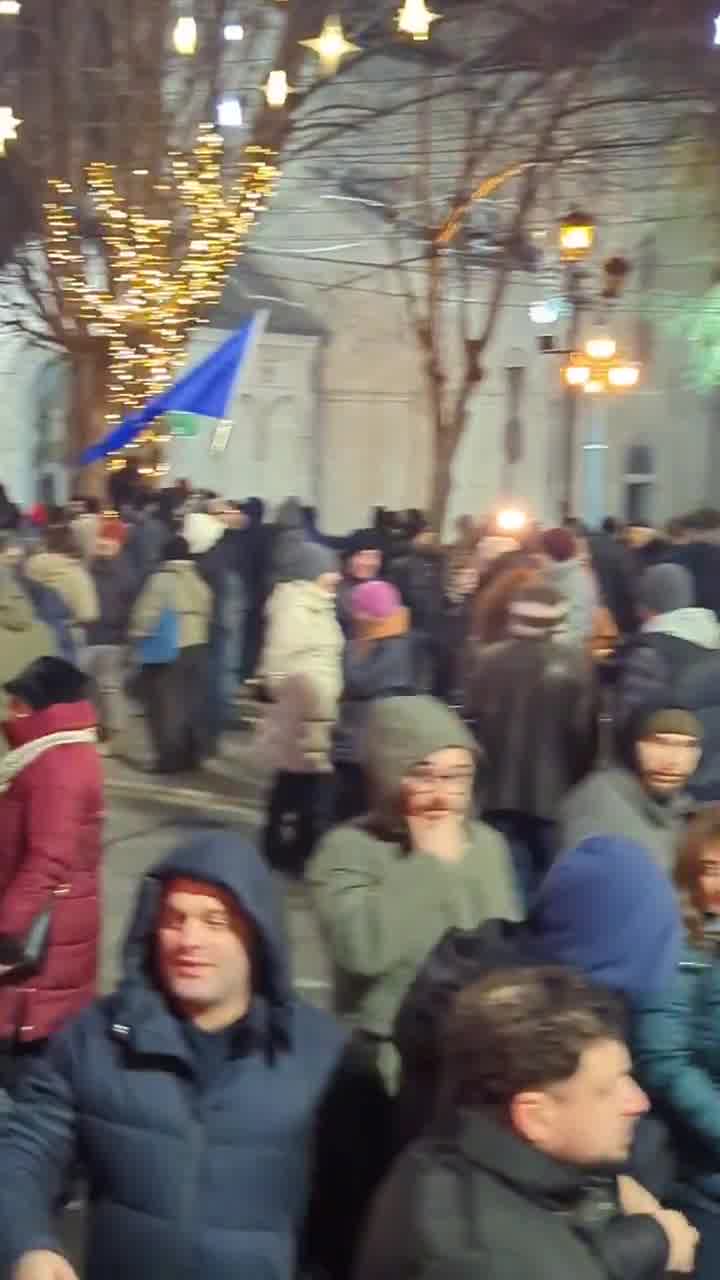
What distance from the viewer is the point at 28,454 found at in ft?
107

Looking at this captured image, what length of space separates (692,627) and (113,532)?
7.83 m

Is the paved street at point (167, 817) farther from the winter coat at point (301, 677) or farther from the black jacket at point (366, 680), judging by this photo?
the black jacket at point (366, 680)

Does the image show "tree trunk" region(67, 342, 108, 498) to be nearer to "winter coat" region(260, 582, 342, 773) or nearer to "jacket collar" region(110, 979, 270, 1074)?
"winter coat" region(260, 582, 342, 773)

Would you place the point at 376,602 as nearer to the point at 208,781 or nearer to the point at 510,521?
the point at 208,781

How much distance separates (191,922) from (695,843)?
157cm

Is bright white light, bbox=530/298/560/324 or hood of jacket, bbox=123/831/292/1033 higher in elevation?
bright white light, bbox=530/298/560/324

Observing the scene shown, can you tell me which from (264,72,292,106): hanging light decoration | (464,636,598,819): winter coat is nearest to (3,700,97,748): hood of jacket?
(464,636,598,819): winter coat

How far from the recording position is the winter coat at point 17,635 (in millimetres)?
8883

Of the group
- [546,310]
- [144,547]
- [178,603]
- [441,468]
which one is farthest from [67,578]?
[546,310]

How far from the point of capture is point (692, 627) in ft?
30.0

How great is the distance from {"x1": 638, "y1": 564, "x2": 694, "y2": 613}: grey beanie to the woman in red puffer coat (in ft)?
22.5

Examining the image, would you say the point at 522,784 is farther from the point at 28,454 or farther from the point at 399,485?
the point at 399,485

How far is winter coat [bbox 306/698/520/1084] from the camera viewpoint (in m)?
4.26

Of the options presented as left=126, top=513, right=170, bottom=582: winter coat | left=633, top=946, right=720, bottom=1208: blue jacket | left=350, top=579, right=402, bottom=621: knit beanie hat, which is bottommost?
left=633, top=946, right=720, bottom=1208: blue jacket
